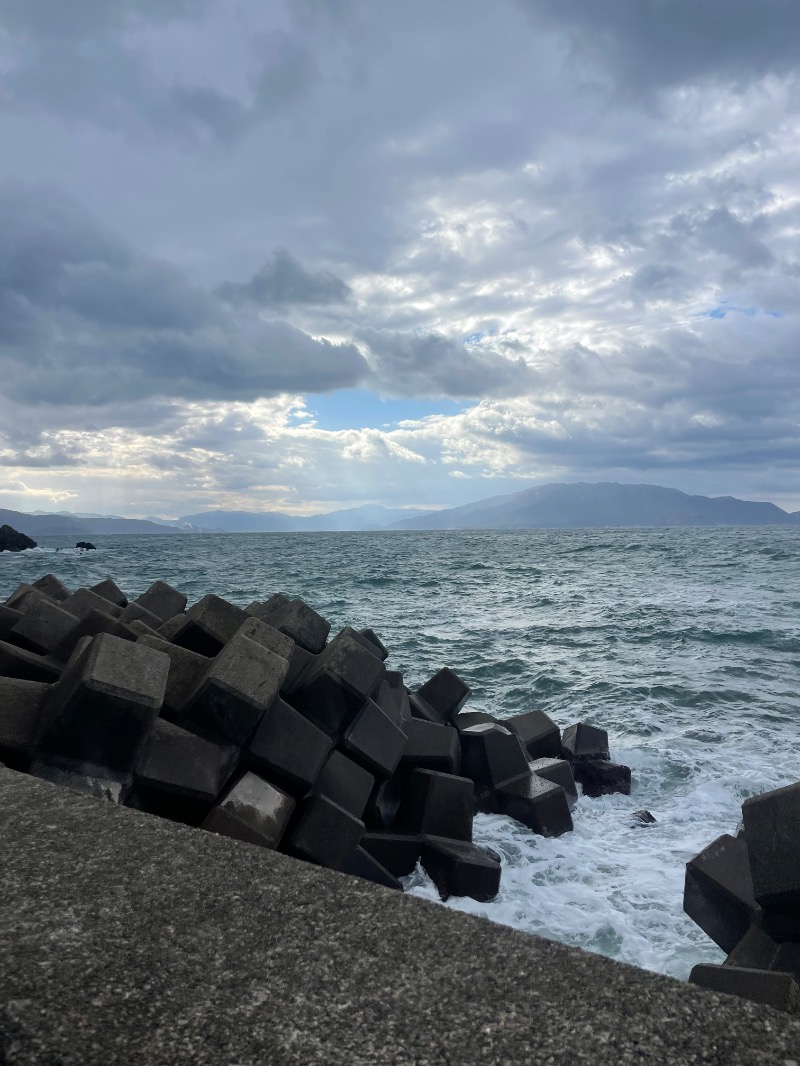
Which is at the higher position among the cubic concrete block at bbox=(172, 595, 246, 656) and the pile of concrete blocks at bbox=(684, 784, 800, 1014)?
the cubic concrete block at bbox=(172, 595, 246, 656)

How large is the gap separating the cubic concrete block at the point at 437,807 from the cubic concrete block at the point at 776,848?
2.33 meters

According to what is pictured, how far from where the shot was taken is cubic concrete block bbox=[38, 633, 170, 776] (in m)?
3.75

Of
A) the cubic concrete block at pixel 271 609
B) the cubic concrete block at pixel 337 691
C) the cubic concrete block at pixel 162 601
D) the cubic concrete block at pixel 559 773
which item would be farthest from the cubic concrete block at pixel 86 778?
the cubic concrete block at pixel 162 601

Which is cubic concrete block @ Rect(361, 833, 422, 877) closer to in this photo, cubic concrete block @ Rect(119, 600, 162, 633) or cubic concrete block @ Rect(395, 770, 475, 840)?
cubic concrete block @ Rect(395, 770, 475, 840)

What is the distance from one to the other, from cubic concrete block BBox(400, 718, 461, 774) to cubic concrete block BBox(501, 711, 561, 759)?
176cm

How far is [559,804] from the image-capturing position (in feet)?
21.3

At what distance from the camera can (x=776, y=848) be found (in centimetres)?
364

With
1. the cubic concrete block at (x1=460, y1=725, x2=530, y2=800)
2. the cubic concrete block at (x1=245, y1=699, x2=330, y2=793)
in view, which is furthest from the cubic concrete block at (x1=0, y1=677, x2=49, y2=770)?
the cubic concrete block at (x1=460, y1=725, x2=530, y2=800)

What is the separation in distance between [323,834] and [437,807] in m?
1.47

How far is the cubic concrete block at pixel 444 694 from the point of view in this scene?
25.6 feet

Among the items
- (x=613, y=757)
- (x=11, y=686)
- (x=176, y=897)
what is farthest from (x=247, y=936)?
(x=613, y=757)

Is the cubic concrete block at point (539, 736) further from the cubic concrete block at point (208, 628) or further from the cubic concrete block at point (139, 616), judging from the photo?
the cubic concrete block at point (139, 616)

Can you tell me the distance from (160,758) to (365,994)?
2.69m

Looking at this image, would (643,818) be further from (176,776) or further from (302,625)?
(176,776)
